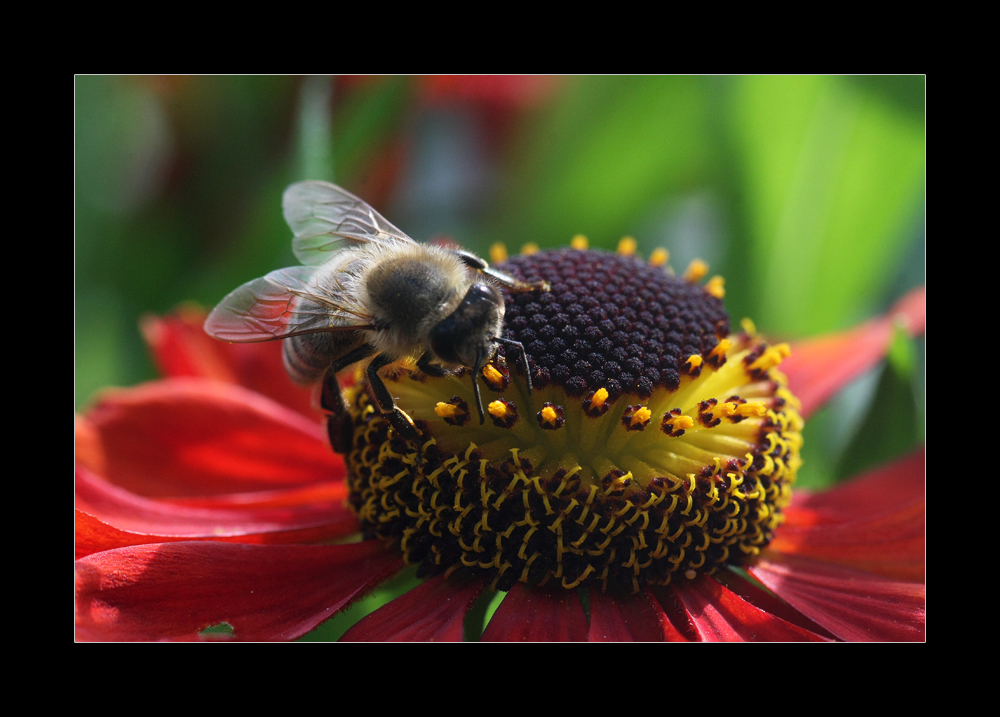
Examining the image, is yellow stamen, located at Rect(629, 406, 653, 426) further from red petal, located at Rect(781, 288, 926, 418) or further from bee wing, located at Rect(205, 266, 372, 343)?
red petal, located at Rect(781, 288, 926, 418)

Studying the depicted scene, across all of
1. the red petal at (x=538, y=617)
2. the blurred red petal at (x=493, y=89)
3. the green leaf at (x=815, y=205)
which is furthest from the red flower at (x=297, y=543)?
the blurred red petal at (x=493, y=89)

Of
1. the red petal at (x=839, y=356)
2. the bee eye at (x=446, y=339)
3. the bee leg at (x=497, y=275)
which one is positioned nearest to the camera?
the bee eye at (x=446, y=339)

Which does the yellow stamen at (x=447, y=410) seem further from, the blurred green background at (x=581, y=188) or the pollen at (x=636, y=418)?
the blurred green background at (x=581, y=188)

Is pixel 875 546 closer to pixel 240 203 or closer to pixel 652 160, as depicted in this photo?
pixel 652 160

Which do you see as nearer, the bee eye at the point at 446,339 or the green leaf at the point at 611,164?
the bee eye at the point at 446,339

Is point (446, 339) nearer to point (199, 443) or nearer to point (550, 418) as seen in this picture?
point (550, 418)

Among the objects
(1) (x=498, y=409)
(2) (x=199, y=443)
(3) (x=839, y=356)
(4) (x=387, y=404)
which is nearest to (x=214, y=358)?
(2) (x=199, y=443)
